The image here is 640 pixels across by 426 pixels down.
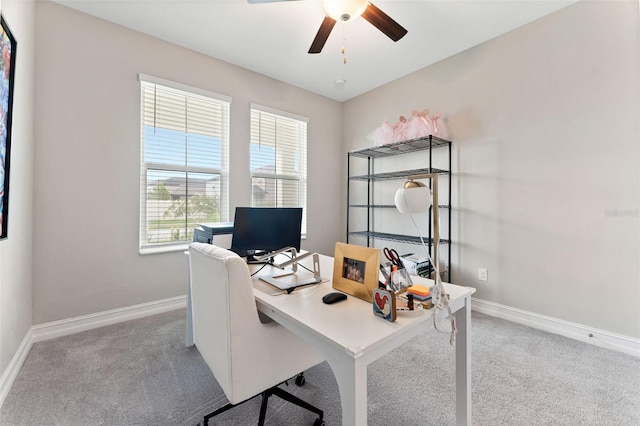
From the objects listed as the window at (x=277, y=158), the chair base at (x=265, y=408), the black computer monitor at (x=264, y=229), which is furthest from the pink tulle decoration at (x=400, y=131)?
the chair base at (x=265, y=408)

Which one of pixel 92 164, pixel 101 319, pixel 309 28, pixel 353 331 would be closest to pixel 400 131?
pixel 309 28

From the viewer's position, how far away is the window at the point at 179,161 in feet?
8.59

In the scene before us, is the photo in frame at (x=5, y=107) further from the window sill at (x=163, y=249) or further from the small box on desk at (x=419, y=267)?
the small box on desk at (x=419, y=267)

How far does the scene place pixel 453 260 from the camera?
2920mm

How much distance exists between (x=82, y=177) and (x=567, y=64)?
13.7 ft

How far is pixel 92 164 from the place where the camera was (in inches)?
91.7

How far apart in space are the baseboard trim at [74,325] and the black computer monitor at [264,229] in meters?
1.52

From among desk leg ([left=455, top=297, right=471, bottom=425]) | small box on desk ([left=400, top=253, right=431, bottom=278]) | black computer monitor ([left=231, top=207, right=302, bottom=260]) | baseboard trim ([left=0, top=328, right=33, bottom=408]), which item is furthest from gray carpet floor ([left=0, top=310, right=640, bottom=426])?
black computer monitor ([left=231, top=207, right=302, bottom=260])

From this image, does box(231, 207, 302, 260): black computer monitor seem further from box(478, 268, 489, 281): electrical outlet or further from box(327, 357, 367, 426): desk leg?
box(478, 268, 489, 281): electrical outlet

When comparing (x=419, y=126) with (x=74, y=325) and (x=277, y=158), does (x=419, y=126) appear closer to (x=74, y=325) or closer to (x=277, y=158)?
(x=277, y=158)

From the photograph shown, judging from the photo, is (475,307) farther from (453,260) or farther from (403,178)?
(403,178)

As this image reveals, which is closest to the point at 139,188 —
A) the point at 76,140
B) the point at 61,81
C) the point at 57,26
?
the point at 76,140

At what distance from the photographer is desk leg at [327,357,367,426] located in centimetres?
80

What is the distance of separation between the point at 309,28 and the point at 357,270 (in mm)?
2292
